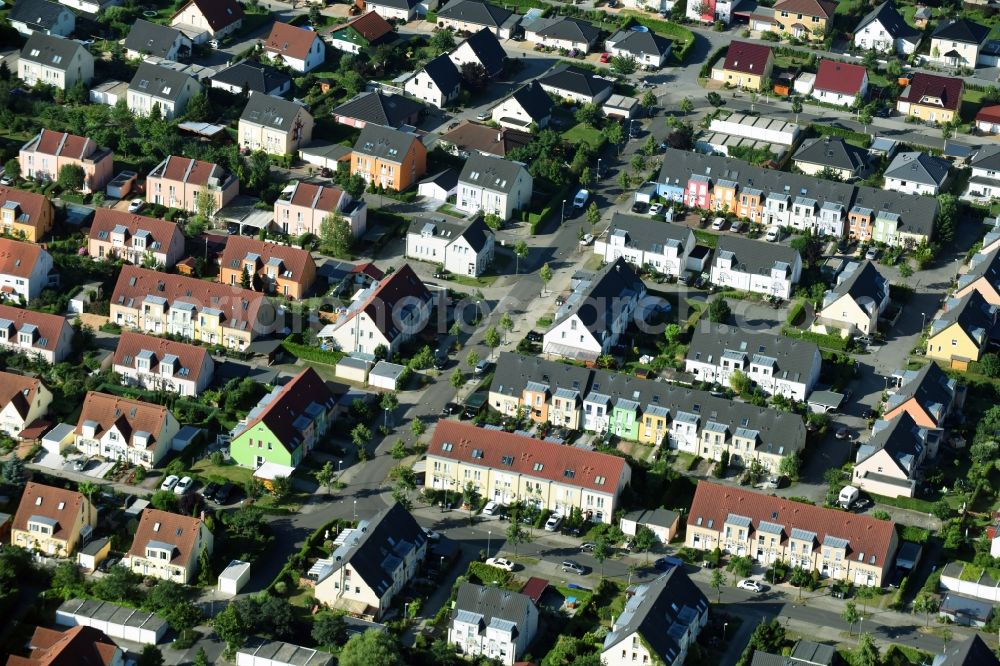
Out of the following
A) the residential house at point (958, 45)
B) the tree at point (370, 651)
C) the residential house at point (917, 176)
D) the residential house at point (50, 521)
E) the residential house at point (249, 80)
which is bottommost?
the residential house at point (50, 521)

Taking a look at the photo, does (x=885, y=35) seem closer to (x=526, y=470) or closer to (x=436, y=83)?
(x=436, y=83)

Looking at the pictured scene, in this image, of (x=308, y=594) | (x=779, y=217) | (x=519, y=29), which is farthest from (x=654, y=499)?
(x=519, y=29)

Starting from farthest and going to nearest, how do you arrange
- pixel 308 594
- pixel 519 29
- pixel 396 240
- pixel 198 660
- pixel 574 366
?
pixel 519 29 → pixel 396 240 → pixel 574 366 → pixel 308 594 → pixel 198 660

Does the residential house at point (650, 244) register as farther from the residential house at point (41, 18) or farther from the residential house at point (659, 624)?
the residential house at point (41, 18)

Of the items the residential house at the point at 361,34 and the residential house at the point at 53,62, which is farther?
the residential house at the point at 361,34

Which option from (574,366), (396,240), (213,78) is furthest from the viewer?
(213,78)

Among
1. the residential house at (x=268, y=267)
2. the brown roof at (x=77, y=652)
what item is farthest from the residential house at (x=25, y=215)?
the brown roof at (x=77, y=652)

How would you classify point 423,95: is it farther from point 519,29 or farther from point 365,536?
point 365,536

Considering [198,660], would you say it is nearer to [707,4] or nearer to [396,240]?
[396,240]

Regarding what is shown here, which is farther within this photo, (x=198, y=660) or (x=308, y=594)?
(x=308, y=594)
